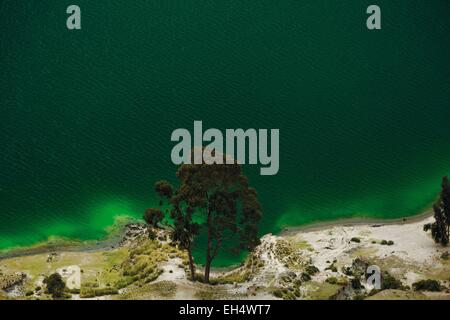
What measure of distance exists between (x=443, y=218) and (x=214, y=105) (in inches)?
1355

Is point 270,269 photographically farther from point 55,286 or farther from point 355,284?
point 55,286

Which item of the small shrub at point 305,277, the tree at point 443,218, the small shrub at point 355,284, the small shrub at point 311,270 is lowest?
the small shrub at point 355,284

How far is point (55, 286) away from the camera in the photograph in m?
50.6

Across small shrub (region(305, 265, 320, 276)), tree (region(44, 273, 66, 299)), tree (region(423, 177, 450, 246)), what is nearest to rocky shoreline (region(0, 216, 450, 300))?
small shrub (region(305, 265, 320, 276))

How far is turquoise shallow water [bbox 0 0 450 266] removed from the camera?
71.0m

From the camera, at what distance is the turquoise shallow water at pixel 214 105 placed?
2795 inches

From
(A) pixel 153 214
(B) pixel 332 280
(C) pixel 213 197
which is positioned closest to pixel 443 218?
(B) pixel 332 280

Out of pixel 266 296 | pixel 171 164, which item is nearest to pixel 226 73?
pixel 171 164

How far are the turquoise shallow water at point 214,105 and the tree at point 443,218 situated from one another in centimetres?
938

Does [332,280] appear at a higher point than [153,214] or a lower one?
lower

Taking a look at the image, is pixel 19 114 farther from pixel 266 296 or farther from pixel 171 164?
pixel 266 296

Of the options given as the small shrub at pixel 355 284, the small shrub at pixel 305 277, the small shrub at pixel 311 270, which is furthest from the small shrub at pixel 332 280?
the small shrub at pixel 311 270

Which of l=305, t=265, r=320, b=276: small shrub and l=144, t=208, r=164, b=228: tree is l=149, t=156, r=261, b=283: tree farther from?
l=305, t=265, r=320, b=276: small shrub

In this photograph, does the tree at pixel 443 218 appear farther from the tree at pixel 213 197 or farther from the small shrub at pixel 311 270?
the tree at pixel 213 197
